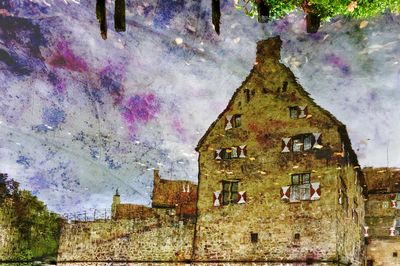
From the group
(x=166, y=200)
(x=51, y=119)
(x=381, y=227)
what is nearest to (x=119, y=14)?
(x=51, y=119)

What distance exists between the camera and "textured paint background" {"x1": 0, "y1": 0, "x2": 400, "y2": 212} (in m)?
12.2

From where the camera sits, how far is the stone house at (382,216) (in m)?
17.9

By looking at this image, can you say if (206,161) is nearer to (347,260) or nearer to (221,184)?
(221,184)

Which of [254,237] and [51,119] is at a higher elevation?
[51,119]

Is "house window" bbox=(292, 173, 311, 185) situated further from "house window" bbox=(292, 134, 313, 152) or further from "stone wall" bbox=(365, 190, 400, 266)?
"stone wall" bbox=(365, 190, 400, 266)

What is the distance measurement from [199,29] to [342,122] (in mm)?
4202

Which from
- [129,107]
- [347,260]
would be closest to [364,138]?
[347,260]

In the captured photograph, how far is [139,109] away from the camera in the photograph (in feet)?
53.3

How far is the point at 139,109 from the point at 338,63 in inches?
255

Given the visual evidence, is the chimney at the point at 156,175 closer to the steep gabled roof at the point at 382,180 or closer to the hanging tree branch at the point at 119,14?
the steep gabled roof at the point at 382,180

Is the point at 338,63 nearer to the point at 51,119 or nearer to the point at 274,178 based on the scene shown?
the point at 274,178

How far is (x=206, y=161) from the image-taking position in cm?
1543

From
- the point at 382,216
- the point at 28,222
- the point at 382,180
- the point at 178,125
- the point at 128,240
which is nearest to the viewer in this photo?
the point at 128,240

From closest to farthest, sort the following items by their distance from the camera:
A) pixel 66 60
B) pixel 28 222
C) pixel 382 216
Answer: pixel 66 60 < pixel 382 216 < pixel 28 222
